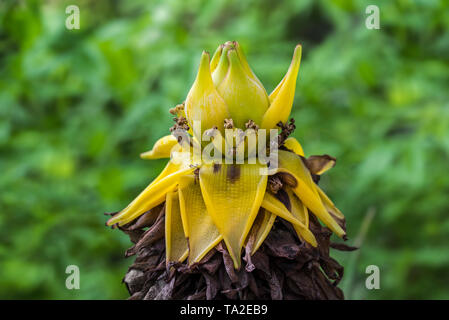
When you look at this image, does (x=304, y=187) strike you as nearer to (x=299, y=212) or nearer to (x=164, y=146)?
(x=299, y=212)

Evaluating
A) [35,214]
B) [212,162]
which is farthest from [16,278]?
[212,162]

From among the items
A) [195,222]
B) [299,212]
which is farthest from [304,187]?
[195,222]

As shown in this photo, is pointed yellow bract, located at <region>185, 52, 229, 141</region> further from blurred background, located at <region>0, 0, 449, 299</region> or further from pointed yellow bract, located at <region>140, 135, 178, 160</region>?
blurred background, located at <region>0, 0, 449, 299</region>

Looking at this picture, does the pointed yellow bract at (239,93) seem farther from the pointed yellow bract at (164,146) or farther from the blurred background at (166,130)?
the blurred background at (166,130)

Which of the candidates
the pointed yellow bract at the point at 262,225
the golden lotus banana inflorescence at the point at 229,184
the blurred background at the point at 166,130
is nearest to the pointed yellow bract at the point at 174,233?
the golden lotus banana inflorescence at the point at 229,184

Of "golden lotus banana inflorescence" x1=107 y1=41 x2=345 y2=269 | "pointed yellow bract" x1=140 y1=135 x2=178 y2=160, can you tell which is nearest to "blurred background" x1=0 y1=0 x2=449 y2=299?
"pointed yellow bract" x1=140 y1=135 x2=178 y2=160

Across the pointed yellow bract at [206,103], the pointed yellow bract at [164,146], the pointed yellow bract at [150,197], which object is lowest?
the pointed yellow bract at [150,197]
